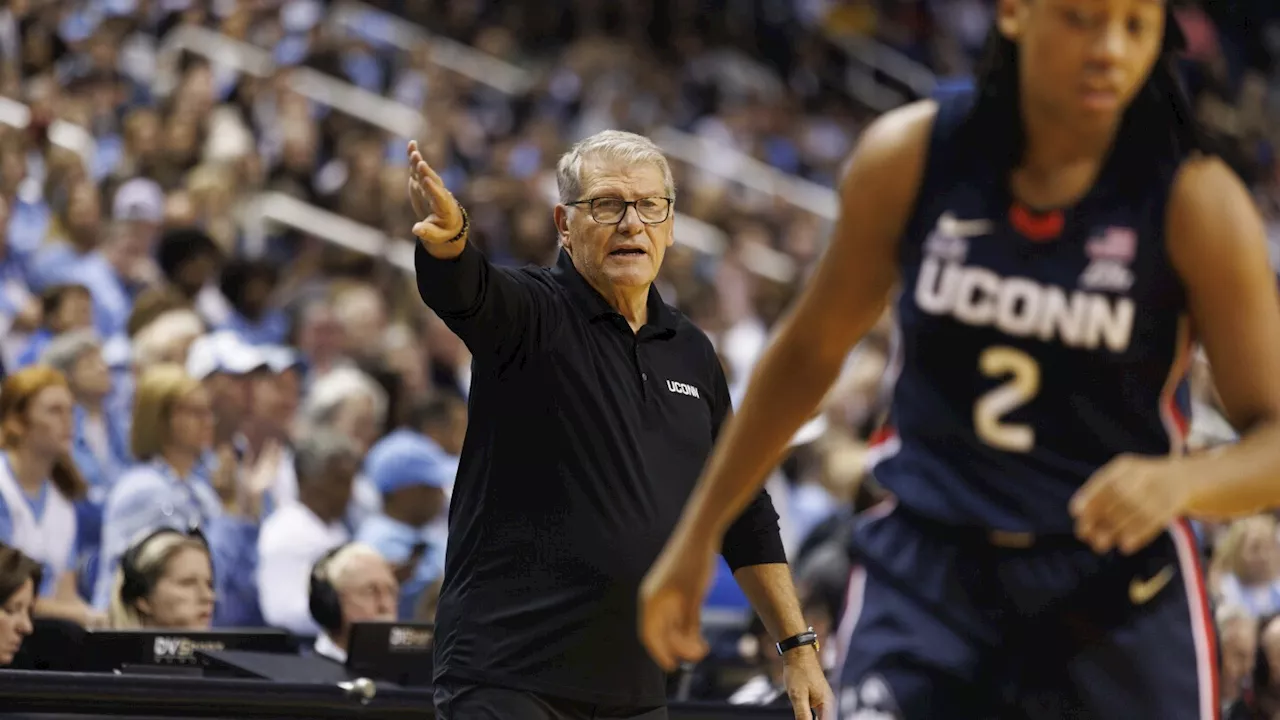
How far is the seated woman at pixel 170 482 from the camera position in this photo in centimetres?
662

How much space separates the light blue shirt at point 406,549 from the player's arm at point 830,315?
4166 mm

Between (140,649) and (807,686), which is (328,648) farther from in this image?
(807,686)

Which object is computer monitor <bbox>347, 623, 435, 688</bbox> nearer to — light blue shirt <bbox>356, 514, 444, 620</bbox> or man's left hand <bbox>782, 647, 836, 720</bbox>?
light blue shirt <bbox>356, 514, 444, 620</bbox>

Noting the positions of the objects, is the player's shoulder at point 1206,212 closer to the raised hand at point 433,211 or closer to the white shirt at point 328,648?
the raised hand at point 433,211

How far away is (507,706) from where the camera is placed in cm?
375

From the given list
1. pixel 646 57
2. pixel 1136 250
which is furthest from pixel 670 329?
pixel 646 57

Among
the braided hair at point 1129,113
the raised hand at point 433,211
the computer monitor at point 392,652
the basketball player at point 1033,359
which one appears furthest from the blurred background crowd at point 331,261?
the raised hand at point 433,211

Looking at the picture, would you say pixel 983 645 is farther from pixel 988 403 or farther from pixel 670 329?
pixel 670 329

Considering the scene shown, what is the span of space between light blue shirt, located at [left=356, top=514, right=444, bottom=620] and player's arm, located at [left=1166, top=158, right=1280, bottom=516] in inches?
178

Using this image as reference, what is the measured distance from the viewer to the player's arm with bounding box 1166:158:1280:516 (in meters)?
2.44

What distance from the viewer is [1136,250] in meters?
2.52

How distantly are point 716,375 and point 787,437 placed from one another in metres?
1.61

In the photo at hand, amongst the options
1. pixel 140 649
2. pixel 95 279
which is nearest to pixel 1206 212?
pixel 140 649

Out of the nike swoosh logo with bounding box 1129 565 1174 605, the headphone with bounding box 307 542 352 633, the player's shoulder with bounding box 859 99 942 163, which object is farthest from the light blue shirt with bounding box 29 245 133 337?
the nike swoosh logo with bounding box 1129 565 1174 605
